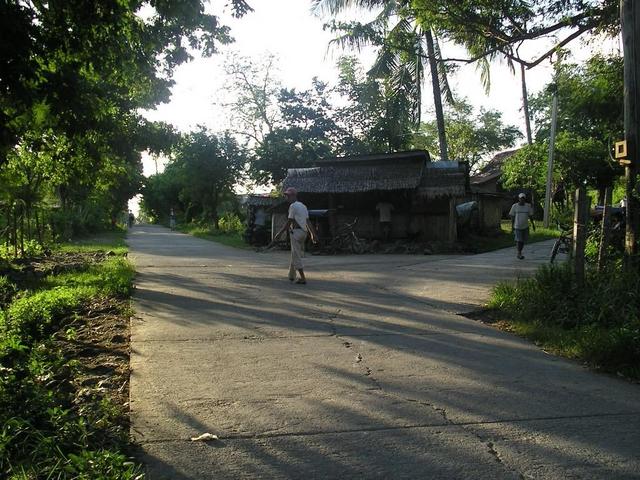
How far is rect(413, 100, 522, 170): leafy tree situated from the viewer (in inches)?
1933

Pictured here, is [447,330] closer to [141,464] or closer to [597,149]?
[141,464]

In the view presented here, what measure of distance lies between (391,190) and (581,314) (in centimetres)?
1358

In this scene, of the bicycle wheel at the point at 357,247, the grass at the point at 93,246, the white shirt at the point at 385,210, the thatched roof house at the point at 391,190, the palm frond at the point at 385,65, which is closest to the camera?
the grass at the point at 93,246

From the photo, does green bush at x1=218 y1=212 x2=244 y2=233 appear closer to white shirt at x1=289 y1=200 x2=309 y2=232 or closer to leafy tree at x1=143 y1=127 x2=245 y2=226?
leafy tree at x1=143 y1=127 x2=245 y2=226

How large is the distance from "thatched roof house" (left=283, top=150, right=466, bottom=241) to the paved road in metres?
12.2

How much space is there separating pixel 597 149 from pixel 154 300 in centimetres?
2517

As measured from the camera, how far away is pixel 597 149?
2688 centimetres

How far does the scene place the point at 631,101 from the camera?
7.13 m

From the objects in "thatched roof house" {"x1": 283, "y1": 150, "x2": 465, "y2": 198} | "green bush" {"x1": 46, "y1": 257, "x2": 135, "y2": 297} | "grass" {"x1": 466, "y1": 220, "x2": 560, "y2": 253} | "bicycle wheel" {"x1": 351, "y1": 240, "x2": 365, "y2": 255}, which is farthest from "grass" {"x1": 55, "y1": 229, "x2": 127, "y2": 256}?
"grass" {"x1": 466, "y1": 220, "x2": 560, "y2": 253}

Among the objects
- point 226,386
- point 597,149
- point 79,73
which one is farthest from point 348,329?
point 597,149

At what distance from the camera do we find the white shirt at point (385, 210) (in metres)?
20.6

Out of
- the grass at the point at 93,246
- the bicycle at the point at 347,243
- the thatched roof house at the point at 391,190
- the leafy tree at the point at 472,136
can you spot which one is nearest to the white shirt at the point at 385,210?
the thatched roof house at the point at 391,190

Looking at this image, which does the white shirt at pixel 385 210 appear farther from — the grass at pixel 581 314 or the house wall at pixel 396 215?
the grass at pixel 581 314

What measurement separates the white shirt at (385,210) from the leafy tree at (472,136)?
29.5m
